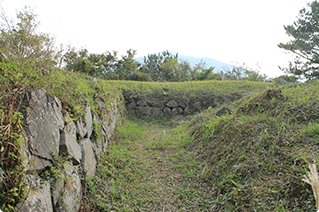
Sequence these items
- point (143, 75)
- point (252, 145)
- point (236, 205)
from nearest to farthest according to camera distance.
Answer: point (236, 205) → point (252, 145) → point (143, 75)

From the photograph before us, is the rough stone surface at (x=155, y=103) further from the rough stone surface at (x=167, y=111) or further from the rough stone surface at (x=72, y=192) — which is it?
the rough stone surface at (x=72, y=192)

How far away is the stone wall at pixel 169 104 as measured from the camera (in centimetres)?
880

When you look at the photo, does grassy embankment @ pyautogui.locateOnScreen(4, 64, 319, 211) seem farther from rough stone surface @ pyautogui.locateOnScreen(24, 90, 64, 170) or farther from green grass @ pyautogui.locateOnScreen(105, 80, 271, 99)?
green grass @ pyautogui.locateOnScreen(105, 80, 271, 99)

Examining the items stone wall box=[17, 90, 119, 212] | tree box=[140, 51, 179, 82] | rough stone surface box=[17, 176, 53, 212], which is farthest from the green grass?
tree box=[140, 51, 179, 82]

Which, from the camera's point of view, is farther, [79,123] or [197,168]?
[197,168]

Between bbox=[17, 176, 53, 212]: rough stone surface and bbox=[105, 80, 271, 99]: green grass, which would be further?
bbox=[105, 80, 271, 99]: green grass

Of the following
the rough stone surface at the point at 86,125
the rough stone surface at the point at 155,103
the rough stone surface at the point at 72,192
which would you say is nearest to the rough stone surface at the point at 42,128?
the rough stone surface at the point at 72,192

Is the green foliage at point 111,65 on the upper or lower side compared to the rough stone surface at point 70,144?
upper

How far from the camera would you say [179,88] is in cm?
1012

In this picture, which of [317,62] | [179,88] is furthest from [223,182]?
[317,62]

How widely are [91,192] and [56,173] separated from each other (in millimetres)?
829

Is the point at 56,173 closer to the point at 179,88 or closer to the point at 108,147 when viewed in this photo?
the point at 108,147

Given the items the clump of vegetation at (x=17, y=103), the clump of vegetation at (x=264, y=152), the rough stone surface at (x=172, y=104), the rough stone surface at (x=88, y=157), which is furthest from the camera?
the rough stone surface at (x=172, y=104)

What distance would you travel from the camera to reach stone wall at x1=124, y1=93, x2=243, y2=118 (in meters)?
8.80
